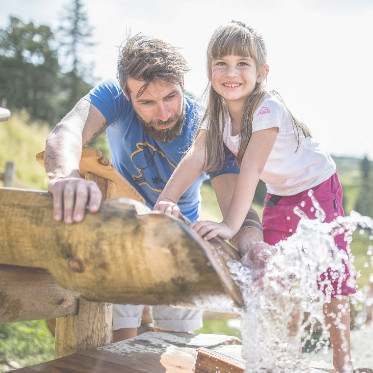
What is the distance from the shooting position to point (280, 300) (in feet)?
5.22

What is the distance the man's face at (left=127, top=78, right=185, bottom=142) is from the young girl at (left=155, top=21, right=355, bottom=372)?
0.74ft

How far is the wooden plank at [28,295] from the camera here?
179 cm

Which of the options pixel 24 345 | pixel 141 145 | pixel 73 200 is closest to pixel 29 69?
→ pixel 24 345

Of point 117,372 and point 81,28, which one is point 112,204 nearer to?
point 117,372

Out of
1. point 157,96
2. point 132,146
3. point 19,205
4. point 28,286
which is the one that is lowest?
point 28,286

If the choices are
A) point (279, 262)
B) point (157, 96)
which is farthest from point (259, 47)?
point (279, 262)

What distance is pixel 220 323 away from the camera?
7691 millimetres

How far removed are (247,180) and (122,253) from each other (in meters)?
0.95

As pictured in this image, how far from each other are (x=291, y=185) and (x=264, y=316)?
3.68 ft

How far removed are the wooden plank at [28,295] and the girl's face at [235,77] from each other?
1166 mm

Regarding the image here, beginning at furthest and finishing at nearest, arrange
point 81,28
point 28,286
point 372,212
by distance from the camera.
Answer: point 81,28 → point 372,212 → point 28,286

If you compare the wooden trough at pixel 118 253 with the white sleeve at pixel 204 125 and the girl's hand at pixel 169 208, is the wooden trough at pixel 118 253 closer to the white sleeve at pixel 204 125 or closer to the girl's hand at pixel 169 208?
the girl's hand at pixel 169 208

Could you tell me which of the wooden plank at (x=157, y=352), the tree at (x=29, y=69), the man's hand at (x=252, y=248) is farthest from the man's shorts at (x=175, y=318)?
the tree at (x=29, y=69)

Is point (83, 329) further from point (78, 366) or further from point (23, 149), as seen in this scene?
point (23, 149)
